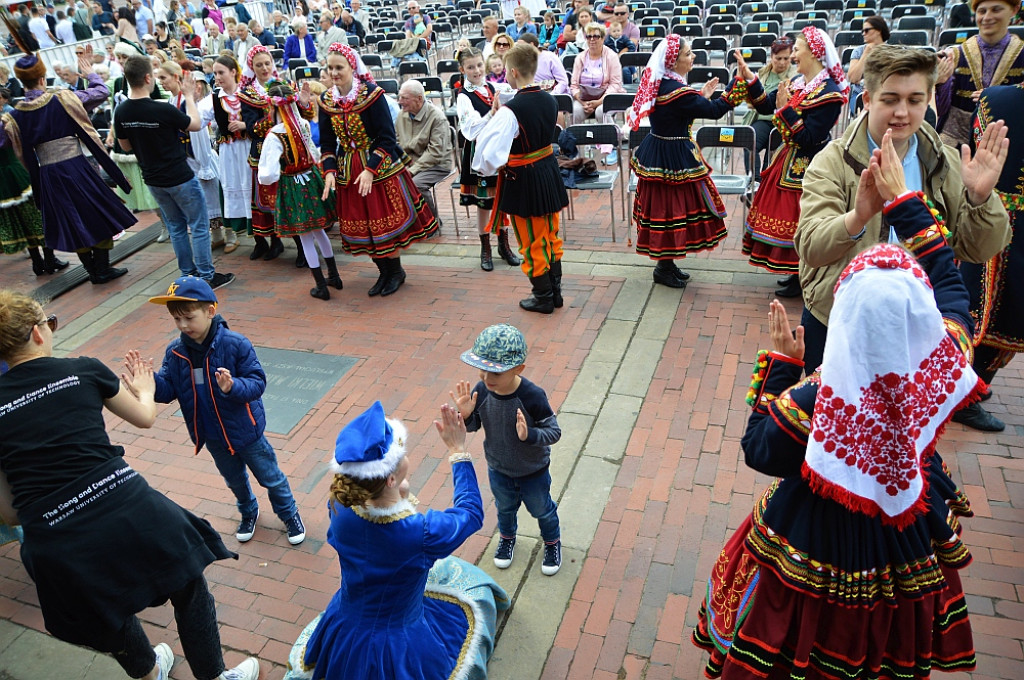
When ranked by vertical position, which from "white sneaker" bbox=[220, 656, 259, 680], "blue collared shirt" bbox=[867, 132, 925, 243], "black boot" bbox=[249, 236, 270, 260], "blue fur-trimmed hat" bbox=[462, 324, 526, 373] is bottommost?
"white sneaker" bbox=[220, 656, 259, 680]

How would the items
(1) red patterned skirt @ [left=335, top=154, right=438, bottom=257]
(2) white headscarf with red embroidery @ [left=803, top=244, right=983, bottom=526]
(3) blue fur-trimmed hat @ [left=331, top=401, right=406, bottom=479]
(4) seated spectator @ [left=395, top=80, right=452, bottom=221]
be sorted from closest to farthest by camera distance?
(2) white headscarf with red embroidery @ [left=803, top=244, right=983, bottom=526] → (3) blue fur-trimmed hat @ [left=331, top=401, right=406, bottom=479] → (1) red patterned skirt @ [left=335, top=154, right=438, bottom=257] → (4) seated spectator @ [left=395, top=80, right=452, bottom=221]

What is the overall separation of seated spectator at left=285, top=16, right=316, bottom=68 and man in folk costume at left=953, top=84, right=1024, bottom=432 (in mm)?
13541

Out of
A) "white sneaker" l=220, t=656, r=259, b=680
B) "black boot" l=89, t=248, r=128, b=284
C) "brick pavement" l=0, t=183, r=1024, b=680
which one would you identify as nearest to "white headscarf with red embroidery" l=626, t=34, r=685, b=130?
"brick pavement" l=0, t=183, r=1024, b=680

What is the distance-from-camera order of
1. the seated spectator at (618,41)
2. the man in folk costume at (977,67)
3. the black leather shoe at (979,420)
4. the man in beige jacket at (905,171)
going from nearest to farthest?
the man in beige jacket at (905,171), the black leather shoe at (979,420), the man in folk costume at (977,67), the seated spectator at (618,41)

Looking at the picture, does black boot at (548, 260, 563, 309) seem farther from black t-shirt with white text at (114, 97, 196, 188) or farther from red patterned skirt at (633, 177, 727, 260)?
black t-shirt with white text at (114, 97, 196, 188)

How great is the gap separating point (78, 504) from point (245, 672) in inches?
41.9

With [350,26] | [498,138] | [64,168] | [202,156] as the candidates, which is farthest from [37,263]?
[350,26]

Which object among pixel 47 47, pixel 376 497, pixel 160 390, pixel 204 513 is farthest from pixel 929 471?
pixel 47 47

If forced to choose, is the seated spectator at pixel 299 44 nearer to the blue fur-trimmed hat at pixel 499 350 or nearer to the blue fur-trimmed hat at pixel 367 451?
the blue fur-trimmed hat at pixel 499 350

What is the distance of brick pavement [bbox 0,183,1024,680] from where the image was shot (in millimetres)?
3459

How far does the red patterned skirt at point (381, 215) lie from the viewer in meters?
6.55

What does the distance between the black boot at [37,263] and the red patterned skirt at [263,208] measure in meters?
2.46

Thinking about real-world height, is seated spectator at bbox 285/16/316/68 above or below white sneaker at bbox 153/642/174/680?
above

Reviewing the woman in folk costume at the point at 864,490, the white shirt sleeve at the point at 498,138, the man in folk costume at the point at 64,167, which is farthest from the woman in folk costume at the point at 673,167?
the man in folk costume at the point at 64,167
